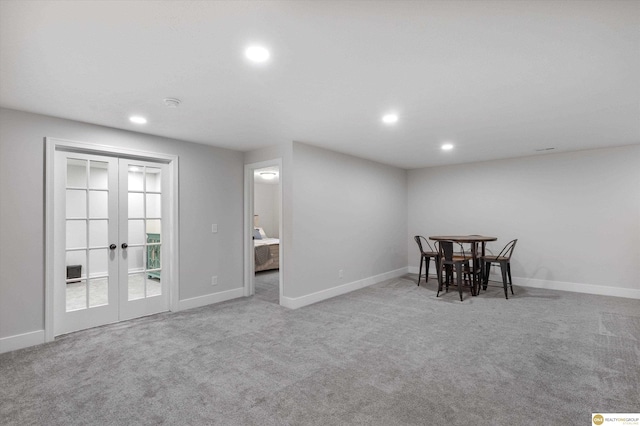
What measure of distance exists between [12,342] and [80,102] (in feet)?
7.73

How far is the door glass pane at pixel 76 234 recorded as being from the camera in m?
3.49

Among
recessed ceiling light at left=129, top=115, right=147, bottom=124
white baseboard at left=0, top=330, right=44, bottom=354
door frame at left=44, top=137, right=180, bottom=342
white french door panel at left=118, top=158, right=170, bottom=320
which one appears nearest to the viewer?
white baseboard at left=0, top=330, right=44, bottom=354

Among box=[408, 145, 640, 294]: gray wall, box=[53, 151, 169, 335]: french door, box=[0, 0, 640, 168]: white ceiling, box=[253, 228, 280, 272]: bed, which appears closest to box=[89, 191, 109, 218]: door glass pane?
box=[53, 151, 169, 335]: french door

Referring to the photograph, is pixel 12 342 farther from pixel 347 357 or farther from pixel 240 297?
pixel 347 357

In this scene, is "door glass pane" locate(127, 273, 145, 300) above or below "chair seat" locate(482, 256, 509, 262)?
below

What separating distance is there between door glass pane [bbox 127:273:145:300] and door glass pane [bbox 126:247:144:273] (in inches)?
3.4

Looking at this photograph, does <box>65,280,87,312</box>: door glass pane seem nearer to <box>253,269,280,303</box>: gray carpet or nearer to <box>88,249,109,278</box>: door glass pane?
<box>88,249,109,278</box>: door glass pane

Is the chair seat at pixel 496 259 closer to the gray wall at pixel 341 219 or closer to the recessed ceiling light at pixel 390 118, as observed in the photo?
the gray wall at pixel 341 219

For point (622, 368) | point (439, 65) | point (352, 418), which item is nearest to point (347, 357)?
point (352, 418)

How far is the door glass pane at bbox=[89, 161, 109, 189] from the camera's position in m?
3.65

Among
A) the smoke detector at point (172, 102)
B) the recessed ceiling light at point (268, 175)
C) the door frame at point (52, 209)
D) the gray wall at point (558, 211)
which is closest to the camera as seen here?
the smoke detector at point (172, 102)

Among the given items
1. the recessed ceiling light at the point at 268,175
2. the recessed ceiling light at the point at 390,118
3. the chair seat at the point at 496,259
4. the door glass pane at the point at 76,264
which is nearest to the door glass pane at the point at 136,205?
the door glass pane at the point at 76,264

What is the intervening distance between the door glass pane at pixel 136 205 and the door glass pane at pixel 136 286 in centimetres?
76

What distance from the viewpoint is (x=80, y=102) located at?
290 centimetres
